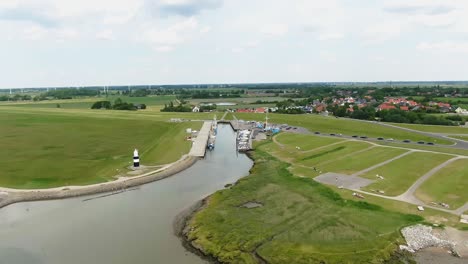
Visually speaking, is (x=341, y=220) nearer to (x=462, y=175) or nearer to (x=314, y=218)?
(x=314, y=218)

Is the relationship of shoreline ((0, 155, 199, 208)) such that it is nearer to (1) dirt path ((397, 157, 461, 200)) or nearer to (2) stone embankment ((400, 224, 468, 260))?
(1) dirt path ((397, 157, 461, 200))

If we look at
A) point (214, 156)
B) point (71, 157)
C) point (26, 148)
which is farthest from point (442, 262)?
point (26, 148)

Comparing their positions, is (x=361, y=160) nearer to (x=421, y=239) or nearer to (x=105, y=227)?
(x=421, y=239)

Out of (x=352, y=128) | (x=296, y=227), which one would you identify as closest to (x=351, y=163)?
(x=296, y=227)

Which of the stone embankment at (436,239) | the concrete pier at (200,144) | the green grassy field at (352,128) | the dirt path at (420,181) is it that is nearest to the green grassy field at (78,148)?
Answer: the concrete pier at (200,144)

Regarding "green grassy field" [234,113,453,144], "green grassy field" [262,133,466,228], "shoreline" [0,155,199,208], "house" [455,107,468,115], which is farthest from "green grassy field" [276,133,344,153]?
"house" [455,107,468,115]

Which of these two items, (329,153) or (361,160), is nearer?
(361,160)

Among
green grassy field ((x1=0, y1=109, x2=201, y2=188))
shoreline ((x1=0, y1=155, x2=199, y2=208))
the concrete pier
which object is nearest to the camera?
shoreline ((x1=0, y1=155, x2=199, y2=208))
